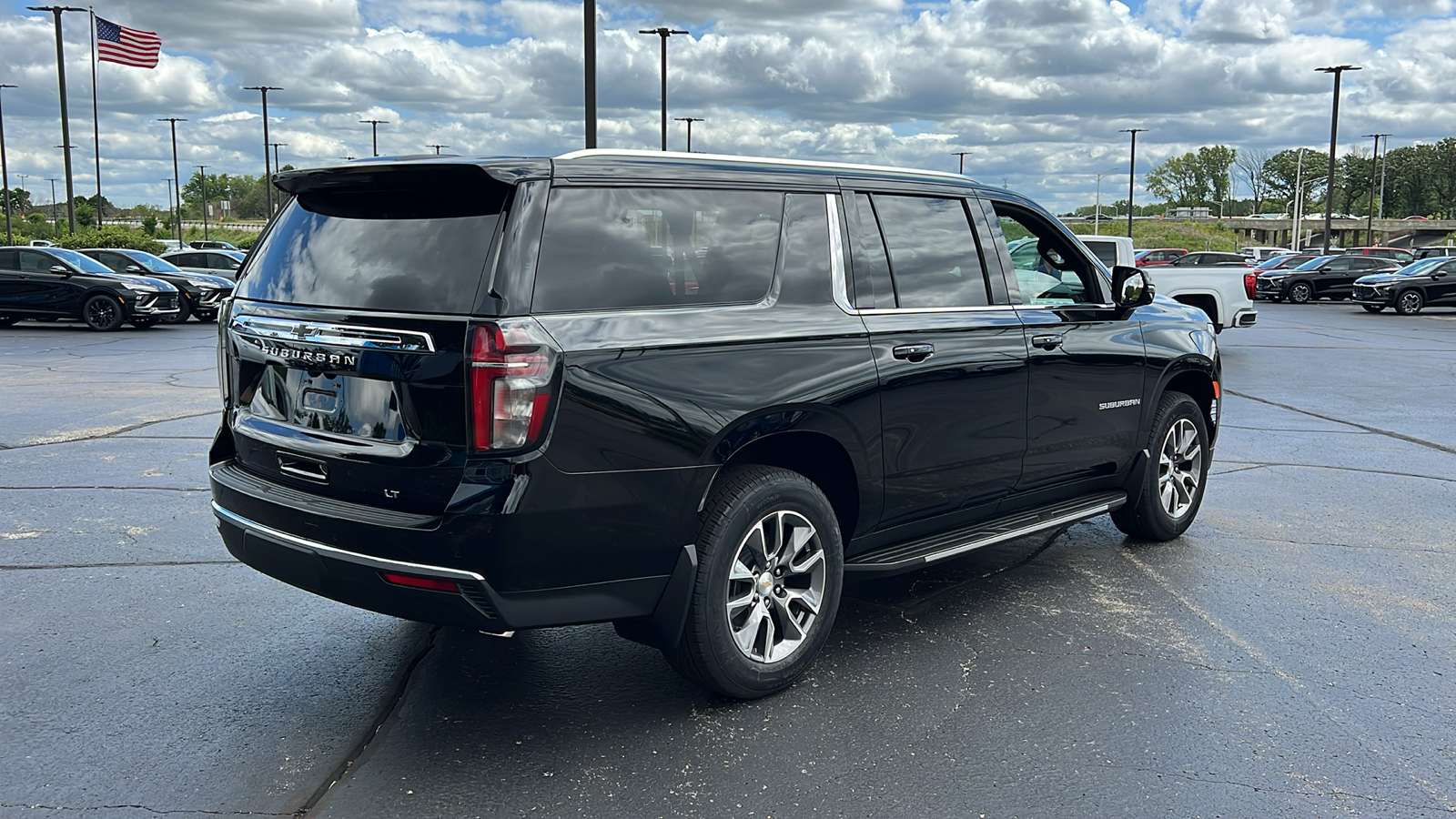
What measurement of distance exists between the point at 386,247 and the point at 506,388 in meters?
0.78

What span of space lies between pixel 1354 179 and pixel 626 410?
160434 mm

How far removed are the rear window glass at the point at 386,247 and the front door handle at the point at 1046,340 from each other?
8.61ft

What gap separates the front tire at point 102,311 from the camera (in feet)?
71.8

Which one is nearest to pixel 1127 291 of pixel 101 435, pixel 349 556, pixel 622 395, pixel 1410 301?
pixel 622 395

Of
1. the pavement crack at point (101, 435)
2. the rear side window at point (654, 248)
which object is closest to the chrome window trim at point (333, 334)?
the rear side window at point (654, 248)

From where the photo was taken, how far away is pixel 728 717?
4008mm

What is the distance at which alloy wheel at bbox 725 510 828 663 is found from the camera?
13.3 feet

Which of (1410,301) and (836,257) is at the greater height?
(836,257)

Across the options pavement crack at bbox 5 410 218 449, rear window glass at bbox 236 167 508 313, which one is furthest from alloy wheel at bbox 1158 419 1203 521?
pavement crack at bbox 5 410 218 449

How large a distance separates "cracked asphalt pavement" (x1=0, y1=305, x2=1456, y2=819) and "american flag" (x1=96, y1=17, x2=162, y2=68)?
34.4 meters

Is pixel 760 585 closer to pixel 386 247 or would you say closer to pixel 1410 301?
pixel 386 247

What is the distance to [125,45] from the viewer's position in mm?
36156

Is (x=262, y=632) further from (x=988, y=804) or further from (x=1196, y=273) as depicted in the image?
(x=1196, y=273)

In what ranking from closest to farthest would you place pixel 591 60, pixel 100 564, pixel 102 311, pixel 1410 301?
pixel 100 564 → pixel 591 60 → pixel 102 311 → pixel 1410 301
